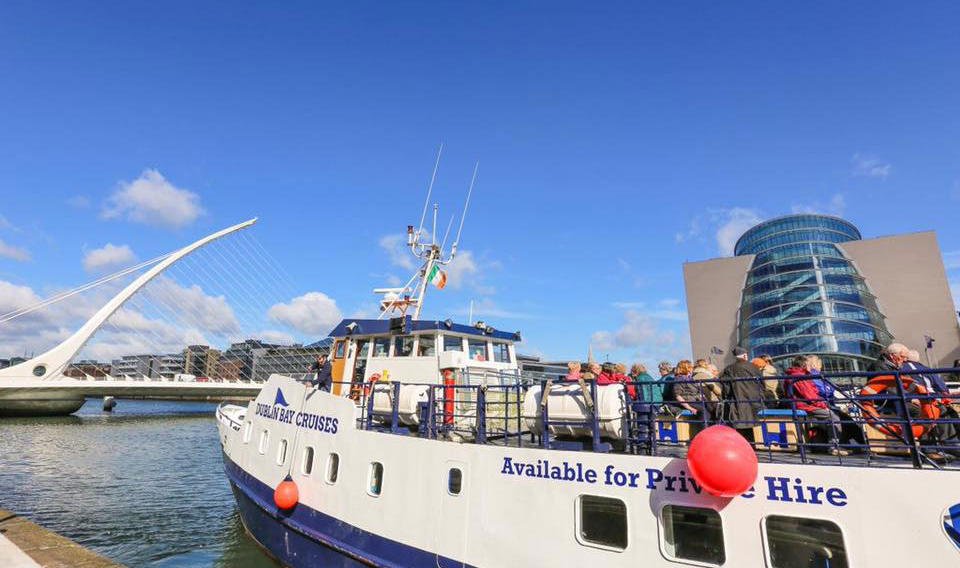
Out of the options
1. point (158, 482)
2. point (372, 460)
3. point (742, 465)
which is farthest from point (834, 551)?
point (158, 482)

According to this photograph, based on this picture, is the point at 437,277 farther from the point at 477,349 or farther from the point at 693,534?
the point at 693,534

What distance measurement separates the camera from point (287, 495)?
9750mm

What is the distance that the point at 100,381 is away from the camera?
53.2 meters

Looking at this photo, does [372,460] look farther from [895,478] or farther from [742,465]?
[895,478]

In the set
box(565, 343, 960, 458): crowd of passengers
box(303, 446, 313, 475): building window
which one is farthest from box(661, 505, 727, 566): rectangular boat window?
box(303, 446, 313, 475): building window

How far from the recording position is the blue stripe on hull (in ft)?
25.7

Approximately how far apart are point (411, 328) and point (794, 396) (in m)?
8.62

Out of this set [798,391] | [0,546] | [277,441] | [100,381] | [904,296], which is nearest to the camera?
[798,391]

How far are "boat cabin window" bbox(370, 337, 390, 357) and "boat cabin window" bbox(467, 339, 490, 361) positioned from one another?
227cm

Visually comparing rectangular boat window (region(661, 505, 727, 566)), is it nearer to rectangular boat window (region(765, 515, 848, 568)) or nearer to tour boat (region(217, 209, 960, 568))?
tour boat (region(217, 209, 960, 568))

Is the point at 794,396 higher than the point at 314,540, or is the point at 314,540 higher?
the point at 794,396

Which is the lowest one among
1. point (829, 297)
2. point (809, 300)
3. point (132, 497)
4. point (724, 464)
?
point (132, 497)

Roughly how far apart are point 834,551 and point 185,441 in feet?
130

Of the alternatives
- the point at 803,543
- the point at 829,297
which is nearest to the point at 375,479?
the point at 803,543
